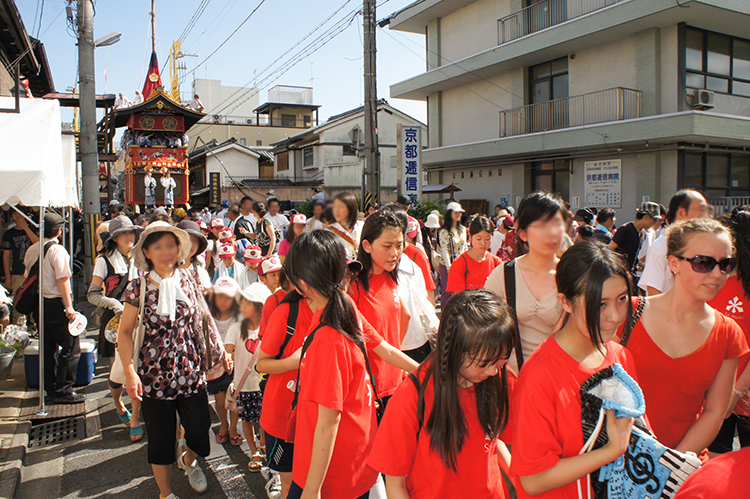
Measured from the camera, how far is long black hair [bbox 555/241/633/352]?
1.70m

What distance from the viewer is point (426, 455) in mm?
1706

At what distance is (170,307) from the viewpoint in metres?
3.24

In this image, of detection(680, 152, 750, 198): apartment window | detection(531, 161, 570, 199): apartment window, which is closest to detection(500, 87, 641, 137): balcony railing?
detection(531, 161, 570, 199): apartment window

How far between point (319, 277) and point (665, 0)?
570 inches

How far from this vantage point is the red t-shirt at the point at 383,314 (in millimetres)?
2863

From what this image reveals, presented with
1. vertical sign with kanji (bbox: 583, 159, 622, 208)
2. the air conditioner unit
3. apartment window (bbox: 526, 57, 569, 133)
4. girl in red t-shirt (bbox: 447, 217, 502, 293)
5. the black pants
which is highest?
apartment window (bbox: 526, 57, 569, 133)

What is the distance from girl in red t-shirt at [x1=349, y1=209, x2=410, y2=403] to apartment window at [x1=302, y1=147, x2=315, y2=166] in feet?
98.9

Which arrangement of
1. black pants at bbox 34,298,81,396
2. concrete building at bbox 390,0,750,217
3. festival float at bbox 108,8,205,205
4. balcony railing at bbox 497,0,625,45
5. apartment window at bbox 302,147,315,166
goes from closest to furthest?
black pants at bbox 34,298,81,396
concrete building at bbox 390,0,750,217
balcony railing at bbox 497,0,625,45
festival float at bbox 108,8,205,205
apartment window at bbox 302,147,315,166

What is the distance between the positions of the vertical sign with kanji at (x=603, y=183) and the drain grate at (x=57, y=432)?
15.1 metres

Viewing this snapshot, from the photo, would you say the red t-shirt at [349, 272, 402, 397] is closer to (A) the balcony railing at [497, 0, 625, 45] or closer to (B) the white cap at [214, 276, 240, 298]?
(B) the white cap at [214, 276, 240, 298]

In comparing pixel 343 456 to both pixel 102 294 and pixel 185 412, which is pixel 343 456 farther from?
pixel 102 294

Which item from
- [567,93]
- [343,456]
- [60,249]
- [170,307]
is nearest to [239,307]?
[170,307]

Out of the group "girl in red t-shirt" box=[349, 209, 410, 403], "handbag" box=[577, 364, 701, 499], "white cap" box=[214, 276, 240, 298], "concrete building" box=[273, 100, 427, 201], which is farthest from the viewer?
"concrete building" box=[273, 100, 427, 201]

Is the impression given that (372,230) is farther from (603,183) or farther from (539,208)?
(603,183)
